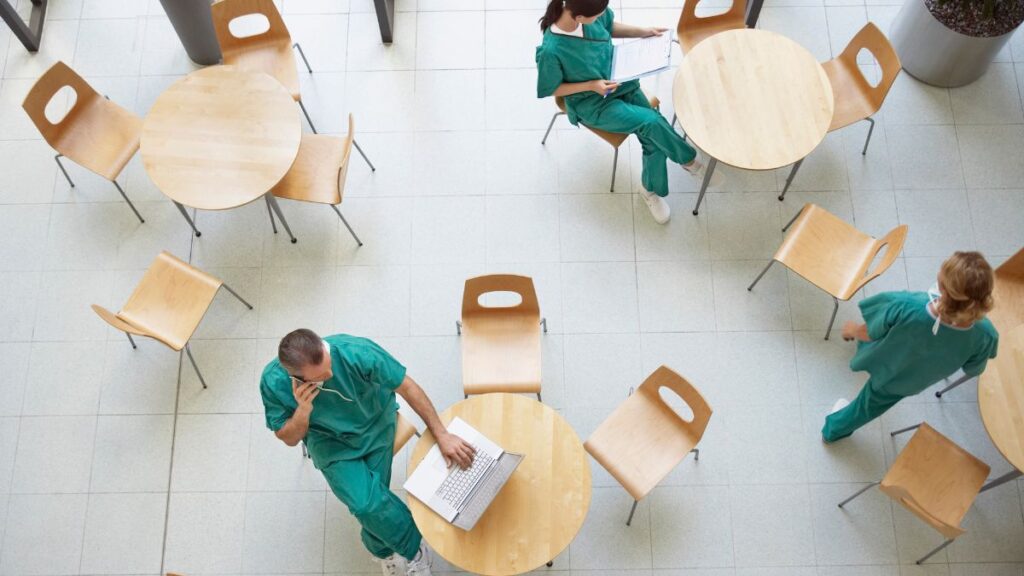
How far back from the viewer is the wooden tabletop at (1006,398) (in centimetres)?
362

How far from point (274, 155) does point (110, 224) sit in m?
1.42

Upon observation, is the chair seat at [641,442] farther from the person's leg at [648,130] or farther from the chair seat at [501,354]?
the person's leg at [648,130]

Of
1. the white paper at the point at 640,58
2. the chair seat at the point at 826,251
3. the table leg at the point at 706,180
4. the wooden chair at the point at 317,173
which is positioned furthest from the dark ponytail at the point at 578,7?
the chair seat at the point at 826,251

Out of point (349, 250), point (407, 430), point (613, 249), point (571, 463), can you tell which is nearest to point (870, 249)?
point (613, 249)

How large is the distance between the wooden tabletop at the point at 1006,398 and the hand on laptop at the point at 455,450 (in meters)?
2.30

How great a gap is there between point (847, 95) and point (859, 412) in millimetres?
1967

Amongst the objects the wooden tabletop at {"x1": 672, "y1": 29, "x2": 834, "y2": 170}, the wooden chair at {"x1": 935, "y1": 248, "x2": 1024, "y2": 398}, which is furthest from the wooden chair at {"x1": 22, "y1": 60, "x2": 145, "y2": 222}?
the wooden chair at {"x1": 935, "y1": 248, "x2": 1024, "y2": 398}

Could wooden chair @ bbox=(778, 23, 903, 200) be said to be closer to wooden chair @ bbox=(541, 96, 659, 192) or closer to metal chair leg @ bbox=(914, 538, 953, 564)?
wooden chair @ bbox=(541, 96, 659, 192)

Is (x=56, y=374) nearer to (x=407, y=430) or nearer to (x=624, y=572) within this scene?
(x=407, y=430)

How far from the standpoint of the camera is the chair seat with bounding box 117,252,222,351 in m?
4.49

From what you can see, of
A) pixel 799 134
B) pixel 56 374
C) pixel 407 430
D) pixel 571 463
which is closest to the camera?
pixel 571 463

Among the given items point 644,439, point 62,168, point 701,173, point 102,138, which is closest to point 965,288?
point 644,439

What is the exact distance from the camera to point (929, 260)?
4.90 m

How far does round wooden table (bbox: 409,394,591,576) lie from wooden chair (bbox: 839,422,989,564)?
4.98 feet
